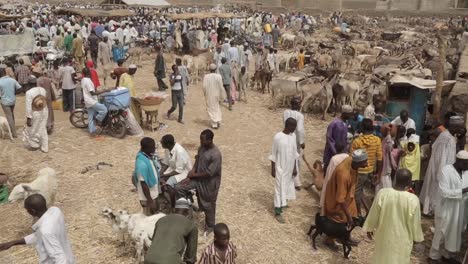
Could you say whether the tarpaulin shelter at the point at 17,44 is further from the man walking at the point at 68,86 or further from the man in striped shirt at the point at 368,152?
the man in striped shirt at the point at 368,152

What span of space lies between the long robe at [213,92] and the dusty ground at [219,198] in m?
0.48

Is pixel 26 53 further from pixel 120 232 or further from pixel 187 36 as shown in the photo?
pixel 120 232

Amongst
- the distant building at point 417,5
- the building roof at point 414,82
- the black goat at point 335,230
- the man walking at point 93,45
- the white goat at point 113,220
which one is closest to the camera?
the black goat at point 335,230

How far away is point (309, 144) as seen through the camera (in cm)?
1138

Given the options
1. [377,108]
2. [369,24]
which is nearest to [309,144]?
[377,108]

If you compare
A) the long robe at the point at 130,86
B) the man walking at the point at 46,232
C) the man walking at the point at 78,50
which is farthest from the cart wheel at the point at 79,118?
the man walking at the point at 46,232

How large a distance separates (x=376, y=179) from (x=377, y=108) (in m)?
2.70

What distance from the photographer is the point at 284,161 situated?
6.90 meters

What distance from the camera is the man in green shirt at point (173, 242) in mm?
4137

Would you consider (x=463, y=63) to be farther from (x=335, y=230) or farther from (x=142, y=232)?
(x=142, y=232)

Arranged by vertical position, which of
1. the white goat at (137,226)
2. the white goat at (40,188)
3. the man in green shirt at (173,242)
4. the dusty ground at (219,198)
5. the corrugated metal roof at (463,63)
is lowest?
the dusty ground at (219,198)

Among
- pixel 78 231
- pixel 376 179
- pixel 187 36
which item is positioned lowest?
pixel 78 231

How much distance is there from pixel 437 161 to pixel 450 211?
1087 mm

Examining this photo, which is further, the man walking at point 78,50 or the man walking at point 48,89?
the man walking at point 78,50
